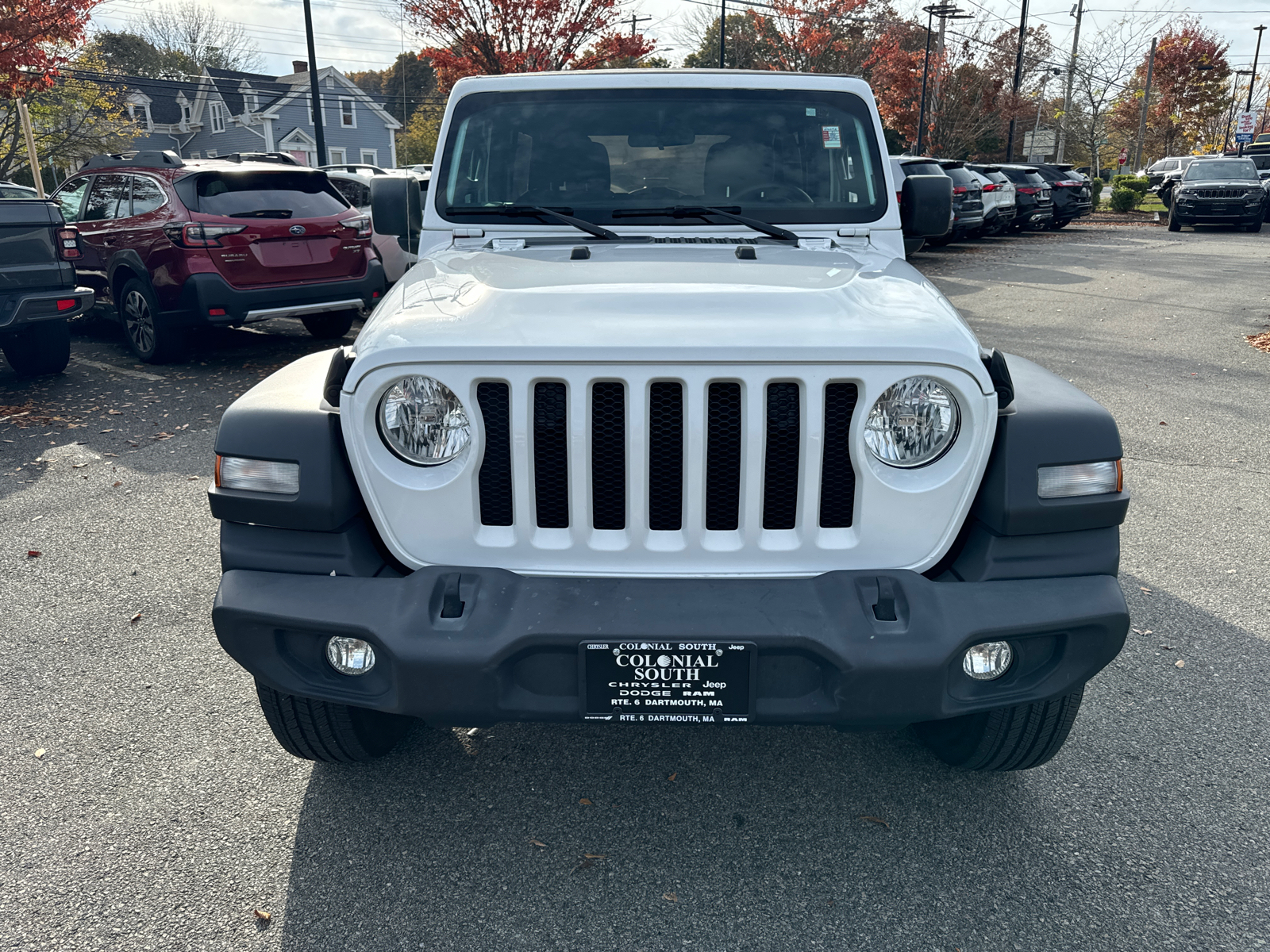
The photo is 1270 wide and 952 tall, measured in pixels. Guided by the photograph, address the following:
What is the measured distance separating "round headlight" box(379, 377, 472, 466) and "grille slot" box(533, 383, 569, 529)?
17cm

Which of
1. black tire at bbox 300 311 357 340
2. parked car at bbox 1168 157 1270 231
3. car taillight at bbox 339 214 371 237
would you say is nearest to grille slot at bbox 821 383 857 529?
car taillight at bbox 339 214 371 237

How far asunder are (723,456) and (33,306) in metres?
6.97

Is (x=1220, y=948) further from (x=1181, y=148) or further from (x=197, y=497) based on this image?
(x=1181, y=148)

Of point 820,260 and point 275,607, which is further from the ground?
point 820,260

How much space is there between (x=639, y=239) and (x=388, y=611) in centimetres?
170

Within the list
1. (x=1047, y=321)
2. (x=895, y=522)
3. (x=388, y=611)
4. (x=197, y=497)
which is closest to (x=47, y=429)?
(x=197, y=497)

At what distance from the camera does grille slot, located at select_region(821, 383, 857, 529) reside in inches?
88.8

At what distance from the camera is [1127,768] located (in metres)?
2.94

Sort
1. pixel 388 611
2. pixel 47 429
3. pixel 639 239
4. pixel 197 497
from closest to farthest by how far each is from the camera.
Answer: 1. pixel 388 611
2. pixel 639 239
3. pixel 197 497
4. pixel 47 429

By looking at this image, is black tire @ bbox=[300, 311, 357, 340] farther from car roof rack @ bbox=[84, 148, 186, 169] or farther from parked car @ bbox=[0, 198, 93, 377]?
parked car @ bbox=[0, 198, 93, 377]

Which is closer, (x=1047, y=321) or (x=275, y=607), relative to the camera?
(x=275, y=607)

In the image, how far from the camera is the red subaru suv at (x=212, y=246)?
8.27m

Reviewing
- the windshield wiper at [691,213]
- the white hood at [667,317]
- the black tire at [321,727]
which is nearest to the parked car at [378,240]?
the windshield wiper at [691,213]

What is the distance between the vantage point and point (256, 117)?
168 feet
